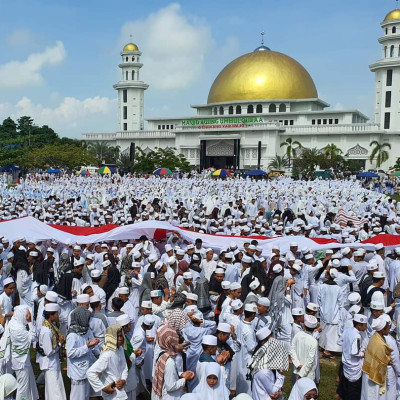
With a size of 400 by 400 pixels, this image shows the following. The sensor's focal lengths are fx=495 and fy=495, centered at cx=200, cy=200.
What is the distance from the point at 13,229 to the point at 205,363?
23.3 feet

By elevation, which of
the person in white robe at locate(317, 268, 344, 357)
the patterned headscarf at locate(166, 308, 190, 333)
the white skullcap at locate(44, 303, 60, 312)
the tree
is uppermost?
the tree

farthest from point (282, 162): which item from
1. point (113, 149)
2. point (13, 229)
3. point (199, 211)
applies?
point (13, 229)

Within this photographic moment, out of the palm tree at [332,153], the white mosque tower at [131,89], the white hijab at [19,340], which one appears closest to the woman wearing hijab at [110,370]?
the white hijab at [19,340]

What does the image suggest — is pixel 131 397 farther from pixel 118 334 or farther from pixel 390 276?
pixel 390 276

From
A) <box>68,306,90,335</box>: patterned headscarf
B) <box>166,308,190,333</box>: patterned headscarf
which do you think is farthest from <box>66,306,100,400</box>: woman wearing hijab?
<box>166,308,190,333</box>: patterned headscarf

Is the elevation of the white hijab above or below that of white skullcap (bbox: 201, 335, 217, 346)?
below

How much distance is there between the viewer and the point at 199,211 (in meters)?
15.1

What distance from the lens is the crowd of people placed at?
14.1 feet

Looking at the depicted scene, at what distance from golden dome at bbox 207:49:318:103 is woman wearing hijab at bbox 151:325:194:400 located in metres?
53.0

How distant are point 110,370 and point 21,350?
105 cm

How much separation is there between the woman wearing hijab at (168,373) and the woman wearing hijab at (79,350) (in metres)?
0.79

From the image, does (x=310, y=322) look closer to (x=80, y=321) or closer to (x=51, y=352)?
(x=80, y=321)

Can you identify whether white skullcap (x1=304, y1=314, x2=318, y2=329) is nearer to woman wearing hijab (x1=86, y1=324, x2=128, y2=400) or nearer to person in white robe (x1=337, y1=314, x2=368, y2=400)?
person in white robe (x1=337, y1=314, x2=368, y2=400)

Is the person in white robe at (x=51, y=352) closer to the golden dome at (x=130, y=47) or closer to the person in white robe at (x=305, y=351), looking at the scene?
the person in white robe at (x=305, y=351)
